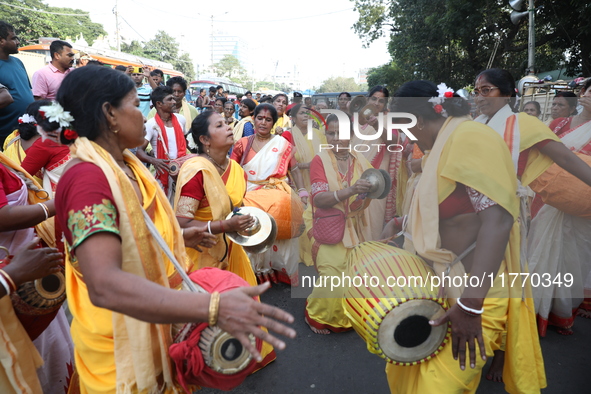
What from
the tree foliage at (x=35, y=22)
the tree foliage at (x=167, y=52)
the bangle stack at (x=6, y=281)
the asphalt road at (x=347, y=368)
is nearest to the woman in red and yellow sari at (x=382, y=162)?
the asphalt road at (x=347, y=368)

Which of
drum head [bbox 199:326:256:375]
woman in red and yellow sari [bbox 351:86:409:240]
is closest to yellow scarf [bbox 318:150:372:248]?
woman in red and yellow sari [bbox 351:86:409:240]

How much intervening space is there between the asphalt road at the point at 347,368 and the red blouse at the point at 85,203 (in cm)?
204

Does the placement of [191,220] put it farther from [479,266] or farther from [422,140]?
[479,266]

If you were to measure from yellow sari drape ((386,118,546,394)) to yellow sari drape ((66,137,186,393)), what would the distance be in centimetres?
121

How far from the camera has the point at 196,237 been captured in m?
2.42

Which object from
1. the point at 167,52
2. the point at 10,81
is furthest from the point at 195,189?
the point at 167,52

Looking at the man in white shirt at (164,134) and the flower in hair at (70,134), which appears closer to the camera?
the flower in hair at (70,134)

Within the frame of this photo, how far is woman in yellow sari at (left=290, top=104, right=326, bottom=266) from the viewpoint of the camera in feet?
14.2

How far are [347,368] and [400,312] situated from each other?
1561 mm

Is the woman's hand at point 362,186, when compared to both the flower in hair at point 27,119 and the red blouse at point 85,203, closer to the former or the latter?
the red blouse at point 85,203

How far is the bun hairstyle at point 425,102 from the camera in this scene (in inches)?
76.9

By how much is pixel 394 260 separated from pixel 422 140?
65 cm

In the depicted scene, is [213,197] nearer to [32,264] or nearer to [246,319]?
[32,264]

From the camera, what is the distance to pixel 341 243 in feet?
11.5
